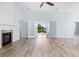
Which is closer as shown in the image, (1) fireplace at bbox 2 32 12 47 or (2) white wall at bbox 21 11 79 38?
(1) fireplace at bbox 2 32 12 47

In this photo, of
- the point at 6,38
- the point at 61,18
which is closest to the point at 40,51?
the point at 6,38

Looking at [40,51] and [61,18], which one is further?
[61,18]

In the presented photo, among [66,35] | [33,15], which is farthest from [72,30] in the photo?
[33,15]

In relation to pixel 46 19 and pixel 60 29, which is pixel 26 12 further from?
pixel 60 29

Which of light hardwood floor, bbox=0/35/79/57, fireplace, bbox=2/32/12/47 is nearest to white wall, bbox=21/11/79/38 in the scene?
fireplace, bbox=2/32/12/47

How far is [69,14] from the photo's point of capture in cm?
1573

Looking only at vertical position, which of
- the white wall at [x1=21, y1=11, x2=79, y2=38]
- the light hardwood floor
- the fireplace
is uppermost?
the white wall at [x1=21, y1=11, x2=79, y2=38]

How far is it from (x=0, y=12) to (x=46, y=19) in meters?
8.60

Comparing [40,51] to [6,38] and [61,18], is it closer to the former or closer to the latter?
[6,38]

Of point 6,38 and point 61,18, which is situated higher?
point 61,18

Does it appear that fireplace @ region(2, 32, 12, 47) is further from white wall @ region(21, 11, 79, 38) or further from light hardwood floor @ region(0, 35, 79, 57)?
white wall @ region(21, 11, 79, 38)

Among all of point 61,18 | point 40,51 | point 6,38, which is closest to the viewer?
point 40,51

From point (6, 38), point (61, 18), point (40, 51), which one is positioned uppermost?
point (61, 18)

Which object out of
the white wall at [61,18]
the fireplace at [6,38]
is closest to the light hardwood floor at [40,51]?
the fireplace at [6,38]
